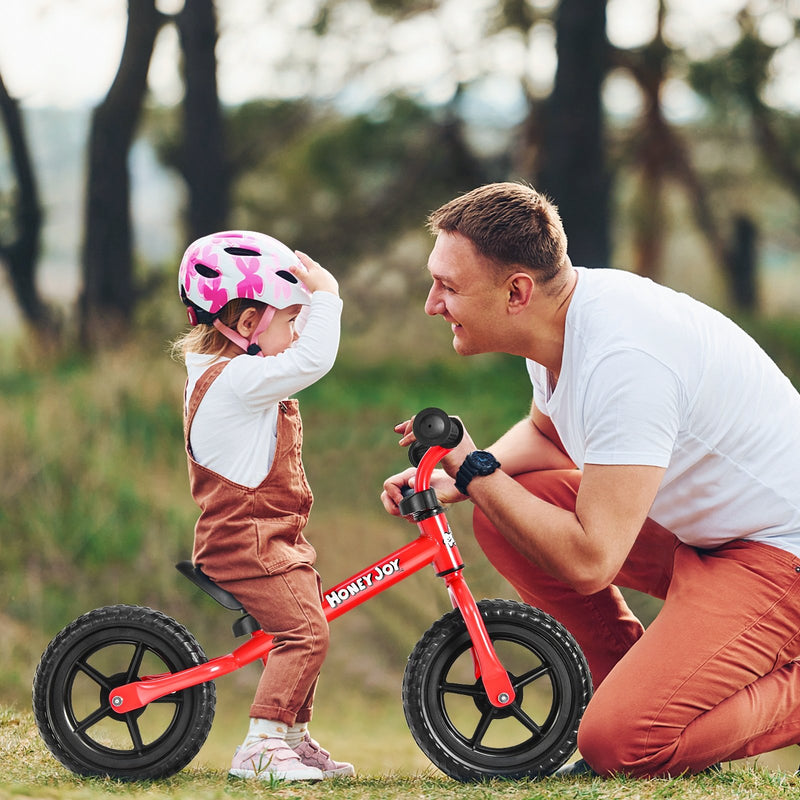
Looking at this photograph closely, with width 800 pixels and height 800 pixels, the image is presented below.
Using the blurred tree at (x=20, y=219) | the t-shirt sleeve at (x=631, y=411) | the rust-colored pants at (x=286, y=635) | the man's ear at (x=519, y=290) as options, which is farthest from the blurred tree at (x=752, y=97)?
the rust-colored pants at (x=286, y=635)

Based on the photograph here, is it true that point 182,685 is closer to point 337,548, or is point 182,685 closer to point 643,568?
point 643,568

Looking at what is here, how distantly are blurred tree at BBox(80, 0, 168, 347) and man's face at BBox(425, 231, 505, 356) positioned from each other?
6857mm

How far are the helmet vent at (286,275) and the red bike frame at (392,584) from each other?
59cm

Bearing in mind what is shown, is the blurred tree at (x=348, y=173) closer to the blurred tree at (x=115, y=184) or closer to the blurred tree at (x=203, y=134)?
the blurred tree at (x=203, y=134)

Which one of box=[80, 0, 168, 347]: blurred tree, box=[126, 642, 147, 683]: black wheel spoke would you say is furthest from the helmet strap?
box=[80, 0, 168, 347]: blurred tree

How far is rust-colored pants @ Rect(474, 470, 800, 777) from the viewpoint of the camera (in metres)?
2.96

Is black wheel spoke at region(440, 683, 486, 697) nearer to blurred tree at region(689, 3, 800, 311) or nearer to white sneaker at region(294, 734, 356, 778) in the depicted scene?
white sneaker at region(294, 734, 356, 778)

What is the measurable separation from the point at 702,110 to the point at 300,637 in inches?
480

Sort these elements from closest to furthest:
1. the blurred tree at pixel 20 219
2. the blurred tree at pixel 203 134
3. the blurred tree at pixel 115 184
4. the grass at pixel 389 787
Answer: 1. the grass at pixel 389 787
2. the blurred tree at pixel 115 184
3. the blurred tree at pixel 203 134
4. the blurred tree at pixel 20 219

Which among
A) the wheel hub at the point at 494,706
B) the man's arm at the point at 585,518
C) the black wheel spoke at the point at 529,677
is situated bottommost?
the wheel hub at the point at 494,706

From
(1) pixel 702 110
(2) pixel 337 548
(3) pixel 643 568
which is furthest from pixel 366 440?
(1) pixel 702 110

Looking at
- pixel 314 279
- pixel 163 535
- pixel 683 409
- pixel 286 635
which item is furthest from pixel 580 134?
pixel 286 635

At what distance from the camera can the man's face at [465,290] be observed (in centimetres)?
304

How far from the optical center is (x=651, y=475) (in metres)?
2.83
